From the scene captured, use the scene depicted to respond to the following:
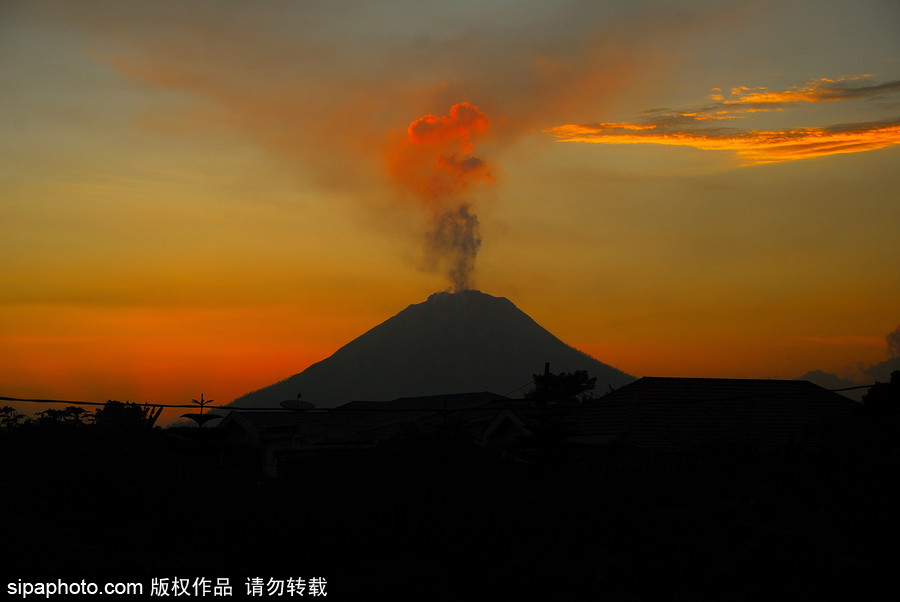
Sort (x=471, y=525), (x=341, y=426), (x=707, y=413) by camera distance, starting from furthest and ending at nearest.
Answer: (x=341, y=426) < (x=707, y=413) < (x=471, y=525)

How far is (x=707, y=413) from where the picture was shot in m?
30.8

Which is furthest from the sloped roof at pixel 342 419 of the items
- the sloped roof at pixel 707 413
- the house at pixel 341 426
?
the sloped roof at pixel 707 413

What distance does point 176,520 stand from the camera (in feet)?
54.3

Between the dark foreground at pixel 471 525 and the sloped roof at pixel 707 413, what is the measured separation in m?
8.10

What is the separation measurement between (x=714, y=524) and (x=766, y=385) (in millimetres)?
22885

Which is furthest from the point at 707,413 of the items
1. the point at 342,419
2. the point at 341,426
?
the point at 342,419

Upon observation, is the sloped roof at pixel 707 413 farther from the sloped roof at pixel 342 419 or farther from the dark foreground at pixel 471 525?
the sloped roof at pixel 342 419

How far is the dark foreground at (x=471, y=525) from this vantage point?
12.6 m

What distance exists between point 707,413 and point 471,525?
18.2 metres

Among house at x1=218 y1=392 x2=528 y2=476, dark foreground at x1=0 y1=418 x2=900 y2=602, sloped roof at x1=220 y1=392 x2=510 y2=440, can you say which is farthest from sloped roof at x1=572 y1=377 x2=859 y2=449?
sloped roof at x1=220 y1=392 x2=510 y2=440

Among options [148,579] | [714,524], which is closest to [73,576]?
[148,579]

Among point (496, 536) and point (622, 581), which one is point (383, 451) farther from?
point (622, 581)

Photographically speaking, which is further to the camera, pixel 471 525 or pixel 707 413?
pixel 707 413

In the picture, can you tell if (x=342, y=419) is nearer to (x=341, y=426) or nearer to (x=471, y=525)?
(x=341, y=426)
